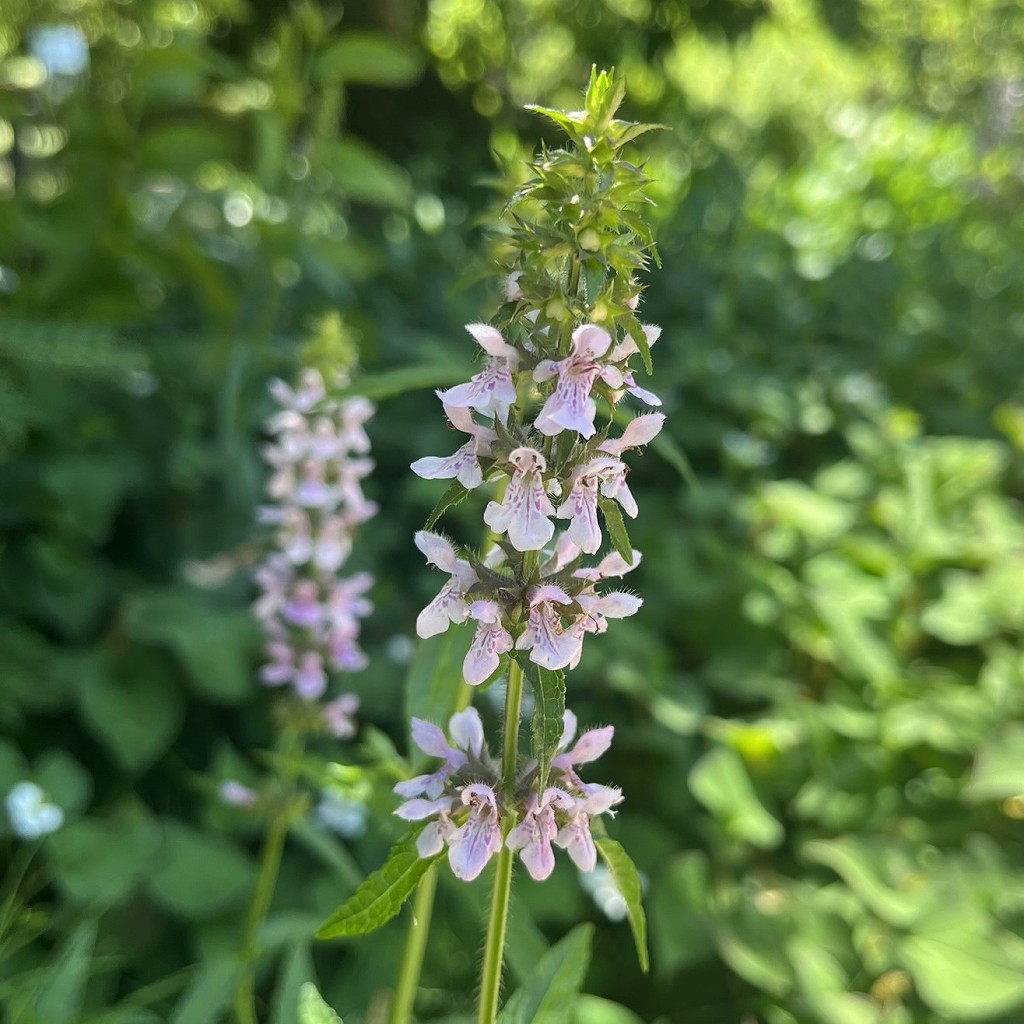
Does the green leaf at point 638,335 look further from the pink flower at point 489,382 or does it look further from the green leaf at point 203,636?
the green leaf at point 203,636

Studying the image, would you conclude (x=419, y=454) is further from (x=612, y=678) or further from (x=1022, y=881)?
(x=1022, y=881)

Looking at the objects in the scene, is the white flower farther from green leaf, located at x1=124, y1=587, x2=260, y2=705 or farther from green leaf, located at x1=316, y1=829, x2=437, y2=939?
green leaf, located at x1=316, y1=829, x2=437, y2=939

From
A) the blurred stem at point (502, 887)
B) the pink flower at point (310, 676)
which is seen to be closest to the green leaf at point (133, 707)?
the pink flower at point (310, 676)

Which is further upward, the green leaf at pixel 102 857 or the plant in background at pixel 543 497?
the plant in background at pixel 543 497

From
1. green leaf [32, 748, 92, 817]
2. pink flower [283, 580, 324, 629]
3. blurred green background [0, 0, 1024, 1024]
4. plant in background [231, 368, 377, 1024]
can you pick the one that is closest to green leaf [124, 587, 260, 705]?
blurred green background [0, 0, 1024, 1024]

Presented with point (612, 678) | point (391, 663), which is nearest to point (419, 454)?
point (391, 663)

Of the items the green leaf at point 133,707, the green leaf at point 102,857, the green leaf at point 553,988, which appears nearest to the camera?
the green leaf at point 553,988

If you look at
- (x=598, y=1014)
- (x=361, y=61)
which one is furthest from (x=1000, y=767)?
(x=361, y=61)
